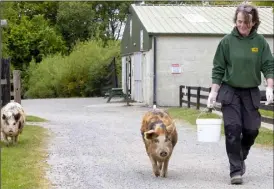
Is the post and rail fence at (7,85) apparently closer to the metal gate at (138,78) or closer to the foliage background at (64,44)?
the foliage background at (64,44)

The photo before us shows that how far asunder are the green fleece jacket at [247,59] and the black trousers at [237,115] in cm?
13

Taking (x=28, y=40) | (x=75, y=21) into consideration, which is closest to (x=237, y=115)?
(x=28, y=40)

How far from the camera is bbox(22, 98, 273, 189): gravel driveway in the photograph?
8.32 meters

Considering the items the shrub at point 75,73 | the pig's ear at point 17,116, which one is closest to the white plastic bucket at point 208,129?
the pig's ear at point 17,116

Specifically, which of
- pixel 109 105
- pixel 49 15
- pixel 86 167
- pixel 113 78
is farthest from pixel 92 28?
pixel 86 167

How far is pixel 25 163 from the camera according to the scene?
9.71 metres

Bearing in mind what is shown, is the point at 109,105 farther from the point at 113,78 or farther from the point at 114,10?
the point at 114,10

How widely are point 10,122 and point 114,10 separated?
28.6 m

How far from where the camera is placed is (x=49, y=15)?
28.4 m

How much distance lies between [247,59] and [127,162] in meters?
3.17

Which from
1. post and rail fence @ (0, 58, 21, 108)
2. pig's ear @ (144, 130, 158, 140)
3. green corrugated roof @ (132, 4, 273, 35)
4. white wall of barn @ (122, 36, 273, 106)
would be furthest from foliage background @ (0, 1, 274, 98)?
pig's ear @ (144, 130, 158, 140)

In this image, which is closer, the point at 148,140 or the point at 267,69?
the point at 267,69

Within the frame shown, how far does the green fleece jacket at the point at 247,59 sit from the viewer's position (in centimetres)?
780

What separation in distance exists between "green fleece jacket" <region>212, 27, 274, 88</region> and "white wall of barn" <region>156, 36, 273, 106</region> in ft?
58.5
